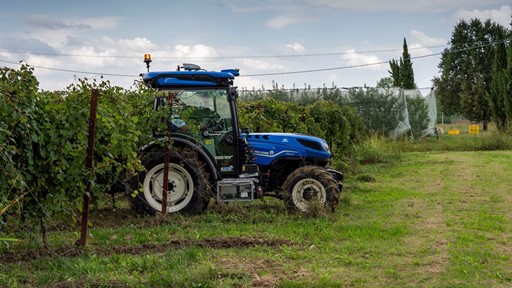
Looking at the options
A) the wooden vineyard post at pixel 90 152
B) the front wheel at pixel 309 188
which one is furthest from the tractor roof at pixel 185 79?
the wooden vineyard post at pixel 90 152

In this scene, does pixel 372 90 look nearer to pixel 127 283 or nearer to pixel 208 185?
pixel 208 185

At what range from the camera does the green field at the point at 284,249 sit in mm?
5754

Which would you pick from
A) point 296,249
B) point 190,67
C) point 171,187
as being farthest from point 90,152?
point 190,67

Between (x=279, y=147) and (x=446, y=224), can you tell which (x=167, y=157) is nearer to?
(x=279, y=147)

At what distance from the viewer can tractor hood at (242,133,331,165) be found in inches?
391

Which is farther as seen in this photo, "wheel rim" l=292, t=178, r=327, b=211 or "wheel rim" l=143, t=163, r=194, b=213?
"wheel rim" l=292, t=178, r=327, b=211

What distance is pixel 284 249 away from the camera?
6.88m

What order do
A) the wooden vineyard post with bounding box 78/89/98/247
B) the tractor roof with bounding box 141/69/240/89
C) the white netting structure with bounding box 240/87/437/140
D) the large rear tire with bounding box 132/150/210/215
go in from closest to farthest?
the wooden vineyard post with bounding box 78/89/98/247 < the large rear tire with bounding box 132/150/210/215 < the tractor roof with bounding box 141/69/240/89 < the white netting structure with bounding box 240/87/437/140

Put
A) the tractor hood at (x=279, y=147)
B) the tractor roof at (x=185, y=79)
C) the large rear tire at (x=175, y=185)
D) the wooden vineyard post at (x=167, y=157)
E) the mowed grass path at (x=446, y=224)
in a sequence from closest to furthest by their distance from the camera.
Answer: the mowed grass path at (x=446, y=224)
the wooden vineyard post at (x=167, y=157)
the large rear tire at (x=175, y=185)
the tractor roof at (x=185, y=79)
the tractor hood at (x=279, y=147)

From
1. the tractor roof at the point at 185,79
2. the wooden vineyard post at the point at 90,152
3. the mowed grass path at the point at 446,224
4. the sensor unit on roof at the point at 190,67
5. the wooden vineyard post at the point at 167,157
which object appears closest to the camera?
the mowed grass path at the point at 446,224

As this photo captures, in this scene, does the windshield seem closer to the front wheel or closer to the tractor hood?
the tractor hood

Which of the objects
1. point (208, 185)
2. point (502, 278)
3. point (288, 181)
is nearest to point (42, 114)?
point (208, 185)

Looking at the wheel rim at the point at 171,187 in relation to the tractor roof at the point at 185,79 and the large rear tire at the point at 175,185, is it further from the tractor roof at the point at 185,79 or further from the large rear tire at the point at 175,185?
A: the tractor roof at the point at 185,79

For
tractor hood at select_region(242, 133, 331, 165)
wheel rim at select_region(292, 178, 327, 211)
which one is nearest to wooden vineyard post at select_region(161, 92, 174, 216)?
tractor hood at select_region(242, 133, 331, 165)
